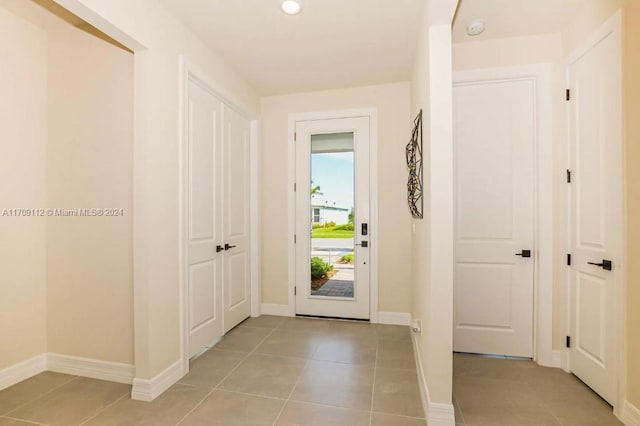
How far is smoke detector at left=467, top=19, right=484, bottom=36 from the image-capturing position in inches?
92.7

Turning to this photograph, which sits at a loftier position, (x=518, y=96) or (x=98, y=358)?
(x=518, y=96)

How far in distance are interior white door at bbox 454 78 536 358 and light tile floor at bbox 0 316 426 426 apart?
79 cm

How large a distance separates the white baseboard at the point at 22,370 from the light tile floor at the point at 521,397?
3.05 metres

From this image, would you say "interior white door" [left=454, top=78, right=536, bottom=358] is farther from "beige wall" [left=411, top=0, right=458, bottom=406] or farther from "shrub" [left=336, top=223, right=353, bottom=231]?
"shrub" [left=336, top=223, right=353, bottom=231]

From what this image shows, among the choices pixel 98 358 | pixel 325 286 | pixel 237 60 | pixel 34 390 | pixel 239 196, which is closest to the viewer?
pixel 34 390

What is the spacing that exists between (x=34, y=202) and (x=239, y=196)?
167 cm

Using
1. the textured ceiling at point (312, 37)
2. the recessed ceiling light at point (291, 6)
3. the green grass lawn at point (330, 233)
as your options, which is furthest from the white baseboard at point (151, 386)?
the recessed ceiling light at point (291, 6)

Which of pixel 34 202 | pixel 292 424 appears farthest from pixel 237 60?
pixel 292 424

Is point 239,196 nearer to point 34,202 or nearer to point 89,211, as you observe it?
point 89,211

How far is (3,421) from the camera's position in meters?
1.80

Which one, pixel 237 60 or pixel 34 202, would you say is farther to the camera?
pixel 237 60

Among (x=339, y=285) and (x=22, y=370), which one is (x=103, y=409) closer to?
(x=22, y=370)

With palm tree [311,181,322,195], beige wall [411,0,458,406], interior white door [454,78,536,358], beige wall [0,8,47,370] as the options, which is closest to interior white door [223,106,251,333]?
palm tree [311,181,322,195]

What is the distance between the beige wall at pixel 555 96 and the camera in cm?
245
